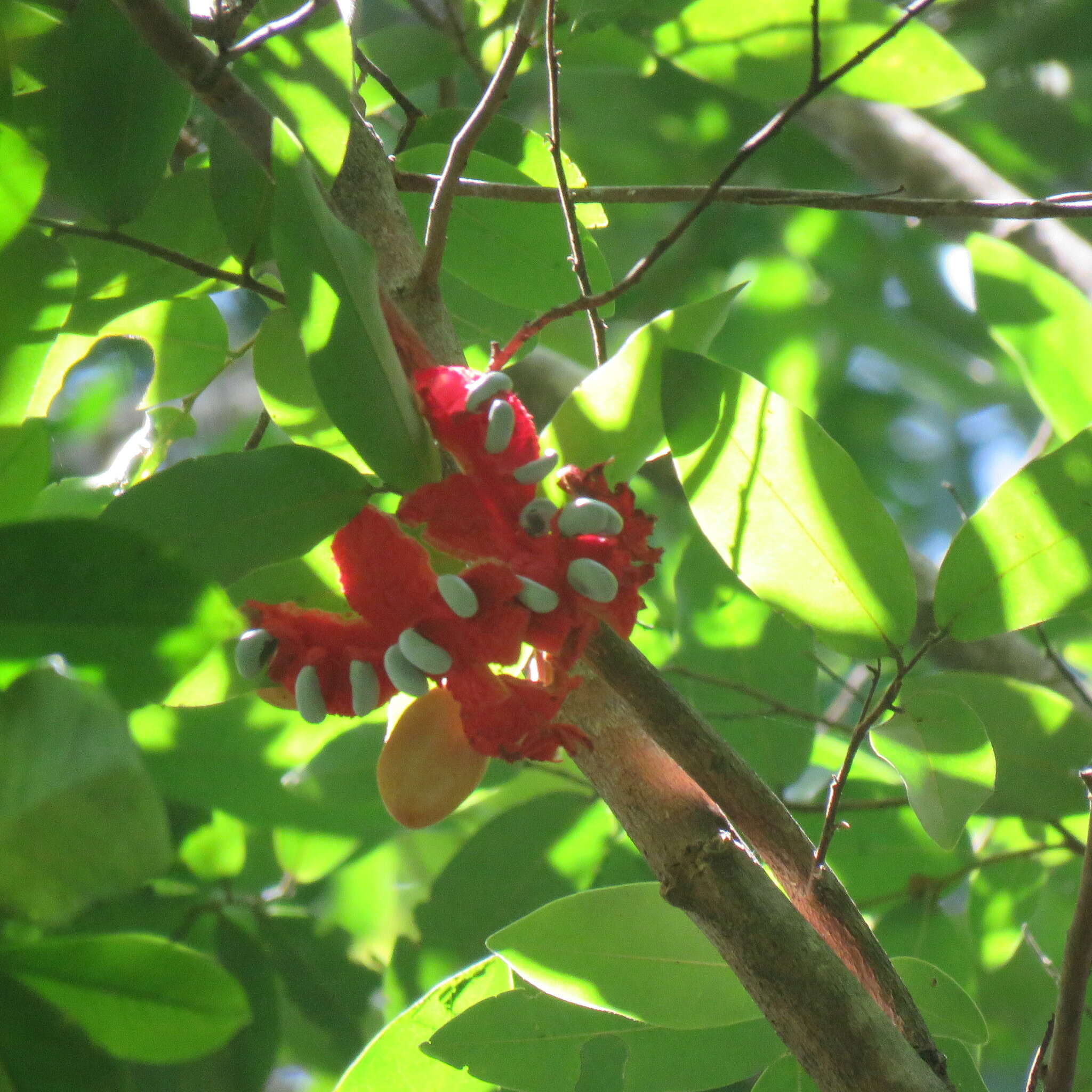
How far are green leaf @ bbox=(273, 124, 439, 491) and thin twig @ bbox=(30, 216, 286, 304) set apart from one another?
17 cm

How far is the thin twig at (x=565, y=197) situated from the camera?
650 mm

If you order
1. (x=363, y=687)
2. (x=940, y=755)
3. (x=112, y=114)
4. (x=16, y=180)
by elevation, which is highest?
(x=112, y=114)

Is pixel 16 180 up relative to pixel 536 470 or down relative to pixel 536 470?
up

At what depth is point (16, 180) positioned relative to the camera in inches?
16.4

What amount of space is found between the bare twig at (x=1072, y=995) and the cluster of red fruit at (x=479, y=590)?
246 millimetres

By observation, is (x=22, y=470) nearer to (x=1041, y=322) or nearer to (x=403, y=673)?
(x=403, y=673)

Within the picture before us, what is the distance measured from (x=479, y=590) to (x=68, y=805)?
222 millimetres

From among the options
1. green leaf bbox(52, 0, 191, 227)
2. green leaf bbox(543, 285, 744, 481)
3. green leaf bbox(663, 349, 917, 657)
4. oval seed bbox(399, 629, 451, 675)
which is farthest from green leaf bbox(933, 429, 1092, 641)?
green leaf bbox(52, 0, 191, 227)

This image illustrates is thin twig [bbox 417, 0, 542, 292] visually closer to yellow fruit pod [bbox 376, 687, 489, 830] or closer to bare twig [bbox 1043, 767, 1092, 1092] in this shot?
yellow fruit pod [bbox 376, 687, 489, 830]

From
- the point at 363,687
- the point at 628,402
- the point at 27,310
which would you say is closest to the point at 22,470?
the point at 27,310

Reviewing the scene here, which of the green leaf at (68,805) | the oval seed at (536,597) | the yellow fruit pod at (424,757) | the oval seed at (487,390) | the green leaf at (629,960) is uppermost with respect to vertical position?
the oval seed at (487,390)

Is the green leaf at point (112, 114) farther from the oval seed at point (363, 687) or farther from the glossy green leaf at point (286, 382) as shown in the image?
the oval seed at point (363, 687)

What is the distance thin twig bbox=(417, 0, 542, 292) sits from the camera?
23.3 inches

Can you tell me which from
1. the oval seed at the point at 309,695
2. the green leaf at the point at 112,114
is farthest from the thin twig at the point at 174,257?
the oval seed at the point at 309,695
